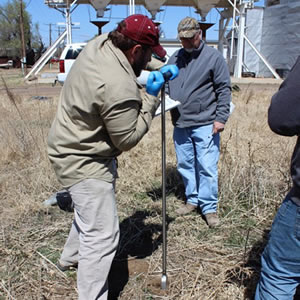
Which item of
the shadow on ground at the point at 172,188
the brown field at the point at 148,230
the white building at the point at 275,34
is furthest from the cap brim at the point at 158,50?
the white building at the point at 275,34

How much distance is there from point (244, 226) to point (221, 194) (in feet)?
1.62

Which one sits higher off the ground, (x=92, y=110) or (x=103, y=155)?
(x=92, y=110)

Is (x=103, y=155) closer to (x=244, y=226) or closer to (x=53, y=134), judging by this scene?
(x=53, y=134)

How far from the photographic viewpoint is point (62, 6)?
1964 cm

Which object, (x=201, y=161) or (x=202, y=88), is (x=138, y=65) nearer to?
(x=202, y=88)

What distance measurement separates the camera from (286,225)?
163 centimetres

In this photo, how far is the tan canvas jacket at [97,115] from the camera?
1719mm

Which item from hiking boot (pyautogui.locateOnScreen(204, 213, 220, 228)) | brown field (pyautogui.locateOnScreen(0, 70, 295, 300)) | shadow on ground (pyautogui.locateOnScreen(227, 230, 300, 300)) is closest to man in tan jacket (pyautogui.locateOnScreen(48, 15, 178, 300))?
brown field (pyautogui.locateOnScreen(0, 70, 295, 300))

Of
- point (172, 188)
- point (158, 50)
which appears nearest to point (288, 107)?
point (158, 50)

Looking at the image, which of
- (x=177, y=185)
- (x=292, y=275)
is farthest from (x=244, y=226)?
(x=292, y=275)

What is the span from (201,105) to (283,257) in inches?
66.5

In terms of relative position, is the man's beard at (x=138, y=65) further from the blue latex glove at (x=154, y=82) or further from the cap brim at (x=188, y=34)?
the cap brim at (x=188, y=34)

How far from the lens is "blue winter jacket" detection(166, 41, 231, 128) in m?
2.99

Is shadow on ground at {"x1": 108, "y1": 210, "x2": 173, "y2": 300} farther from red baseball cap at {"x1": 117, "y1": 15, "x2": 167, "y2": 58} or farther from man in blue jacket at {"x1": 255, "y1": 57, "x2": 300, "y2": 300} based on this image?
red baseball cap at {"x1": 117, "y1": 15, "x2": 167, "y2": 58}
